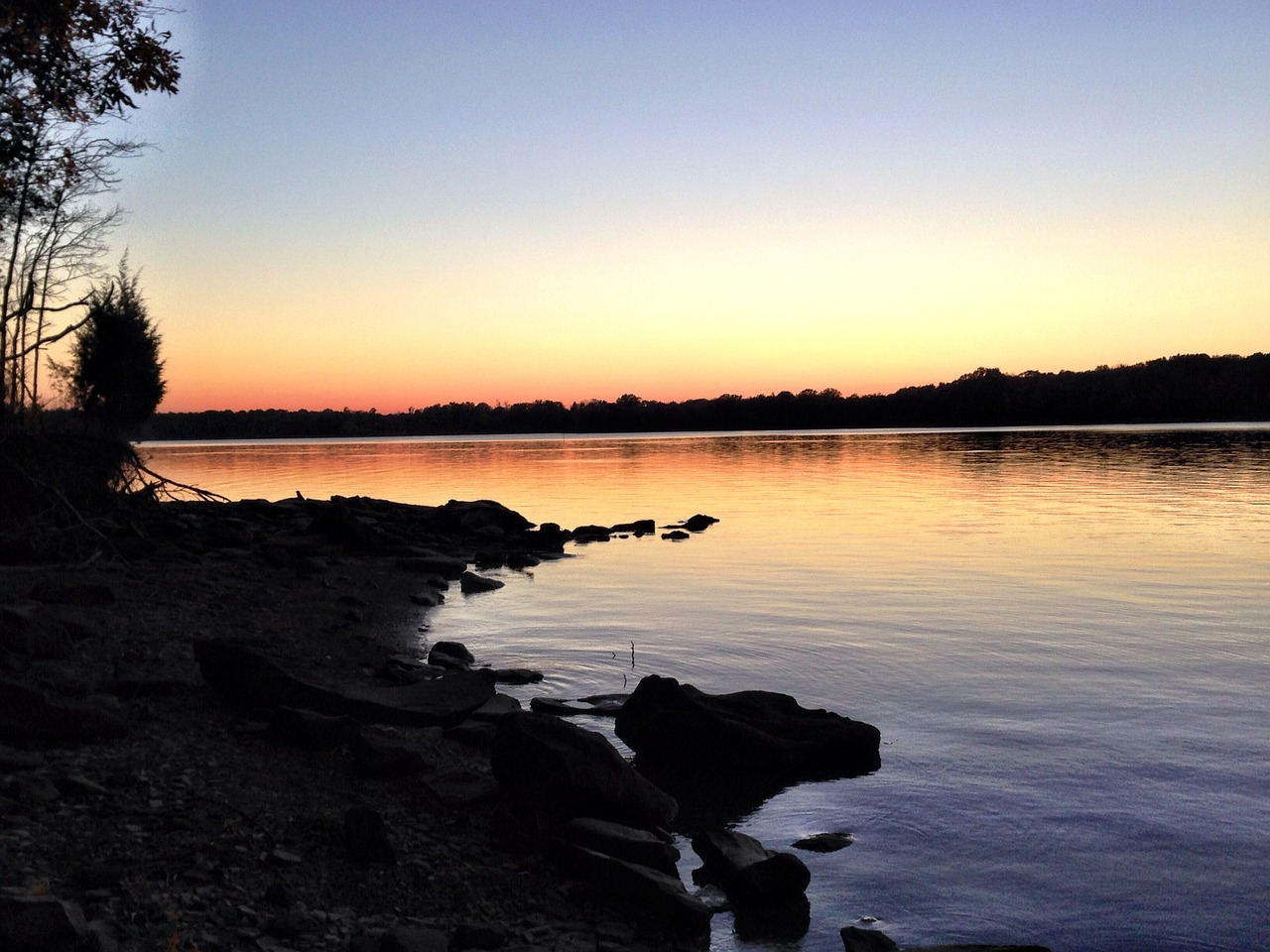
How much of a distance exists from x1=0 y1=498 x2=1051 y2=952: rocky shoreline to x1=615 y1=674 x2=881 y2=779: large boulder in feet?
0.47

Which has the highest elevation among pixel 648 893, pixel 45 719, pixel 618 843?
pixel 45 719

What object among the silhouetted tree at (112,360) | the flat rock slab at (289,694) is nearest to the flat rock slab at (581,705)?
the flat rock slab at (289,694)

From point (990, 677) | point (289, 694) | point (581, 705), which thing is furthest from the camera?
point (990, 677)

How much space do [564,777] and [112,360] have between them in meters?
46.2

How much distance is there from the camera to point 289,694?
10359 mm

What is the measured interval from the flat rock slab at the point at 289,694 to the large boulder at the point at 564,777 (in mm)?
2364

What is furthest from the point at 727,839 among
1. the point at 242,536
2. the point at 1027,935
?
the point at 242,536

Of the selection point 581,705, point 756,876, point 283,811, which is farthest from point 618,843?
point 581,705

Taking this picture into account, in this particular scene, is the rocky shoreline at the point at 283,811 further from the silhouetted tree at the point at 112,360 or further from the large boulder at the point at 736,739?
the silhouetted tree at the point at 112,360

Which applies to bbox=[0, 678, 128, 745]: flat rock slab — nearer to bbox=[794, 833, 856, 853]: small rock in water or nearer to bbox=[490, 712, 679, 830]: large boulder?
bbox=[490, 712, 679, 830]: large boulder

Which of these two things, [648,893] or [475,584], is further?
[475,584]

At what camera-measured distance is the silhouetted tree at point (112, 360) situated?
1847 inches

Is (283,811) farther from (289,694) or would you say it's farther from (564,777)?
(289,694)

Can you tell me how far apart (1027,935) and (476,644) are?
39.0 ft
